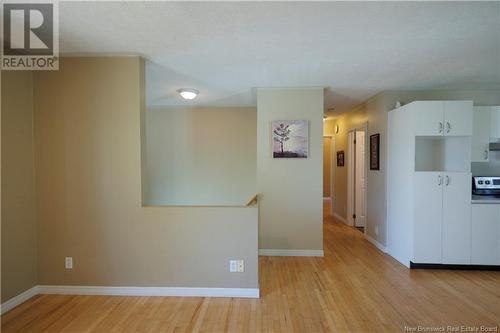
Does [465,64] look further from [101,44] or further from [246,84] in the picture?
[101,44]

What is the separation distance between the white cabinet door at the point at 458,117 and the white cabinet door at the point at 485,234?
3.11 feet

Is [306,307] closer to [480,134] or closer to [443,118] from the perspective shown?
[443,118]

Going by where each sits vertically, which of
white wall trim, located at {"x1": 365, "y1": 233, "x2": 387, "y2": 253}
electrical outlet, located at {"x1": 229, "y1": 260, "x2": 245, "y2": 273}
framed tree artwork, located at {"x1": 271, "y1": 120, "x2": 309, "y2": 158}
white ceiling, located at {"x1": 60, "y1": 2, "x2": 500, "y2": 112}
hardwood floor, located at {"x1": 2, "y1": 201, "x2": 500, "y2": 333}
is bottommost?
hardwood floor, located at {"x1": 2, "y1": 201, "x2": 500, "y2": 333}

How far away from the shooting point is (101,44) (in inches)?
86.5

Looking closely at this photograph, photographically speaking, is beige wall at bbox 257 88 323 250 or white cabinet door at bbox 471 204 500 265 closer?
white cabinet door at bbox 471 204 500 265

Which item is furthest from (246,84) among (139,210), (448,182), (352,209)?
(352,209)

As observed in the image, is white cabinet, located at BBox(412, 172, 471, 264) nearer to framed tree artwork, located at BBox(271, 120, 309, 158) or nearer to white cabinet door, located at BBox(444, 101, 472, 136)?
white cabinet door, located at BBox(444, 101, 472, 136)

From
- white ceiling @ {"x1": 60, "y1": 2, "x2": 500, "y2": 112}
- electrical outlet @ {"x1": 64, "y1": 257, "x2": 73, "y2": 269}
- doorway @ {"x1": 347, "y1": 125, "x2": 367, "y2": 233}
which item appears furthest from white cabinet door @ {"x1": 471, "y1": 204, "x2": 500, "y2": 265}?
electrical outlet @ {"x1": 64, "y1": 257, "x2": 73, "y2": 269}

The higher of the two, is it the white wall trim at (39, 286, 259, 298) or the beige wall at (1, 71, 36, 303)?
the beige wall at (1, 71, 36, 303)

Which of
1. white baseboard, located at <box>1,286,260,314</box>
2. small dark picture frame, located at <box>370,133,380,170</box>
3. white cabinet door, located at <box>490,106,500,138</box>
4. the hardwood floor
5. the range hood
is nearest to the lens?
the hardwood floor

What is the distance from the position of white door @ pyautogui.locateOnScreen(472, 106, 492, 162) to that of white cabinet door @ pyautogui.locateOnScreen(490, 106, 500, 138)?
0.05m

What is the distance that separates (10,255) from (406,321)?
144 inches

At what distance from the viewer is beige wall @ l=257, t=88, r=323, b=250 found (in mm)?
3473

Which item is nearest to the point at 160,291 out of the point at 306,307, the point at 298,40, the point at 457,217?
the point at 306,307
